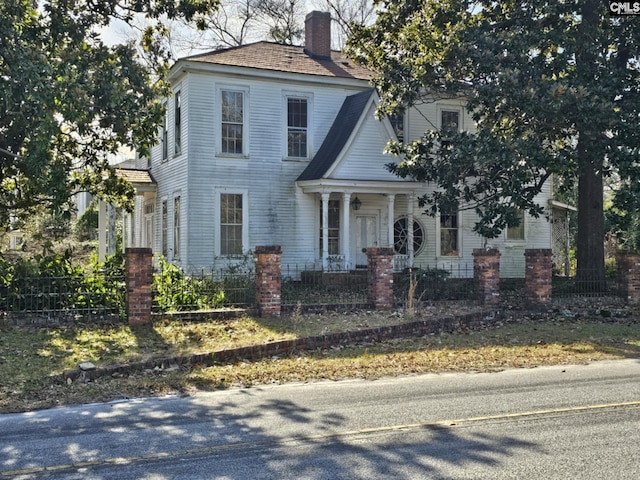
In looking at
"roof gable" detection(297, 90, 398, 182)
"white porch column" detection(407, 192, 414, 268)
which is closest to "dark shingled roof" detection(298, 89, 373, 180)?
"roof gable" detection(297, 90, 398, 182)

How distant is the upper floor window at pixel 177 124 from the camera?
2133cm

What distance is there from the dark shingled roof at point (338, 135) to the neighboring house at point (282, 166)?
5cm

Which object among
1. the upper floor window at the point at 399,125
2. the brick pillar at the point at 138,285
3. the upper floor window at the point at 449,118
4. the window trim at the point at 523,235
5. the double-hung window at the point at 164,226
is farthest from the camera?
the window trim at the point at 523,235

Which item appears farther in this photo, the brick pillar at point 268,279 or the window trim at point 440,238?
the window trim at point 440,238

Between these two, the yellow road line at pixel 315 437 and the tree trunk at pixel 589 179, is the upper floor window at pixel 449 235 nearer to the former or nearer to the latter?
the tree trunk at pixel 589 179

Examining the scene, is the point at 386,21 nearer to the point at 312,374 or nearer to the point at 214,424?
the point at 312,374

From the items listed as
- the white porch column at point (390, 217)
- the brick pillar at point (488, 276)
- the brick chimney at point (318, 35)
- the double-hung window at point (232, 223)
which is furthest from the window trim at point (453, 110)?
the brick pillar at point (488, 276)

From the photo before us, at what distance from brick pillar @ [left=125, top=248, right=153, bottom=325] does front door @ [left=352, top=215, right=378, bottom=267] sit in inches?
423

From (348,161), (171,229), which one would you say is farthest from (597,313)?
(171,229)

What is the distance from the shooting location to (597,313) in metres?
16.2

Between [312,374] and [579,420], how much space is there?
413 centimetres

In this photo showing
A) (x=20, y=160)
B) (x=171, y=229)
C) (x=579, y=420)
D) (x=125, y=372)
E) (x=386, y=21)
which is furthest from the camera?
(x=171, y=229)

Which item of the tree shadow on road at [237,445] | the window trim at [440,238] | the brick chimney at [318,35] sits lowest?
the tree shadow on road at [237,445]

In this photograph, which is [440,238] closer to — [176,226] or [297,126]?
[297,126]
